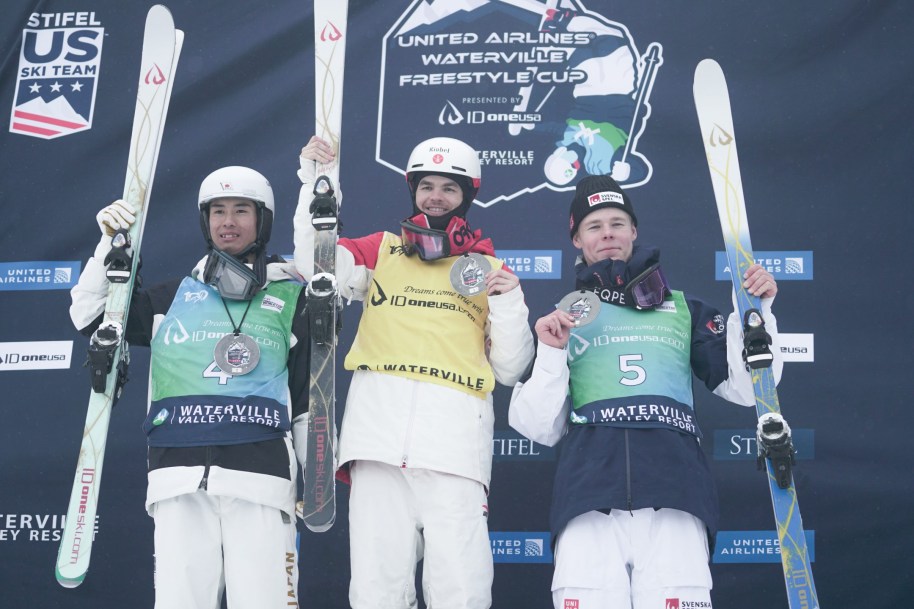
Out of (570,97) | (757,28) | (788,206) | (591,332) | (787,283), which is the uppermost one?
(757,28)

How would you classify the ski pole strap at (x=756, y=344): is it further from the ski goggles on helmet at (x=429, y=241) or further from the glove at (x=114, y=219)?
the glove at (x=114, y=219)

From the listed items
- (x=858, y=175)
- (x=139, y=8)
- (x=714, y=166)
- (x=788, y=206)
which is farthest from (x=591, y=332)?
(x=139, y=8)

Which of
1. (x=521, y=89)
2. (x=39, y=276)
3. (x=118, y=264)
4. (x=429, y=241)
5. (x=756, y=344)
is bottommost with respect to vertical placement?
(x=756, y=344)

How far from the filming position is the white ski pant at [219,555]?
120 inches

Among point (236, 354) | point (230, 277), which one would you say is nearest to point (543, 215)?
point (230, 277)

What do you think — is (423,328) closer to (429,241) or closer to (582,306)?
(429,241)

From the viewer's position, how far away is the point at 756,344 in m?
3.14

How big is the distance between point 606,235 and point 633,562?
1.15 meters

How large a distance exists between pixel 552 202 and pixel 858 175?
143 cm

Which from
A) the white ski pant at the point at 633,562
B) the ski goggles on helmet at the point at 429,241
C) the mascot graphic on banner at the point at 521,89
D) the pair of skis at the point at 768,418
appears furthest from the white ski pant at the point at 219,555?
the mascot graphic on banner at the point at 521,89

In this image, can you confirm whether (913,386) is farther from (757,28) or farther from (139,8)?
(139,8)

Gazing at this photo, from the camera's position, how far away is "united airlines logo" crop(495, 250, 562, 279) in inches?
178

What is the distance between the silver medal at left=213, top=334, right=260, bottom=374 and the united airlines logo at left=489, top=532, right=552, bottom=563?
1634 mm

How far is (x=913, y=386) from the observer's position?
14.1 ft
